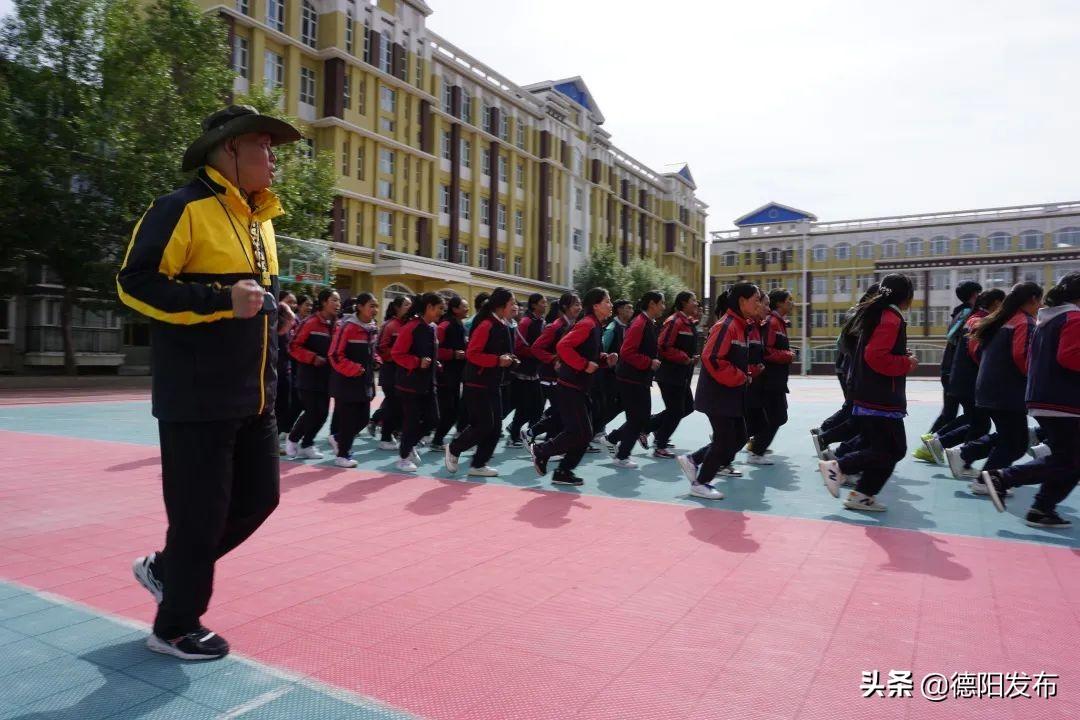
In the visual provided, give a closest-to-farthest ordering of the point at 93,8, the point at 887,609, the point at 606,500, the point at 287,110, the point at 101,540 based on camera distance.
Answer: the point at 887,609, the point at 101,540, the point at 606,500, the point at 93,8, the point at 287,110

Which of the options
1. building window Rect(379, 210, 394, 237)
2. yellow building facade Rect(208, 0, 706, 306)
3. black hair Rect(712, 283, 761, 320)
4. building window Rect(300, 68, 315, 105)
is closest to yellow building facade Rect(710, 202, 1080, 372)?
yellow building facade Rect(208, 0, 706, 306)

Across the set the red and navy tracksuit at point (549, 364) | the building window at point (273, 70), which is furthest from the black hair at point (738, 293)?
the building window at point (273, 70)

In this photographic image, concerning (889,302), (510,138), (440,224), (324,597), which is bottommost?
(324,597)

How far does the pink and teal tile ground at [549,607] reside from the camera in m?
2.78

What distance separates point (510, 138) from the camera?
47.4m

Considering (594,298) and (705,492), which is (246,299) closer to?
(705,492)

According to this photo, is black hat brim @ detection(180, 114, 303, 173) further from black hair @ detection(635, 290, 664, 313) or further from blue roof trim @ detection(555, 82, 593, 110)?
blue roof trim @ detection(555, 82, 593, 110)

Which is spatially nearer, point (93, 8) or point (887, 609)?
point (887, 609)

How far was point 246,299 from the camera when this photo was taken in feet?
9.18

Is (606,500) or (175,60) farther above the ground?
(175,60)

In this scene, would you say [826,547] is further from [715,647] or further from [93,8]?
[93,8]

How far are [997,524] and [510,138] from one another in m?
44.6

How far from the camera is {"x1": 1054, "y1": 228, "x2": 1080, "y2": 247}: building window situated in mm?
57312

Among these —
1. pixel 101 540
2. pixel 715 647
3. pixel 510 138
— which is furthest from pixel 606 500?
pixel 510 138
